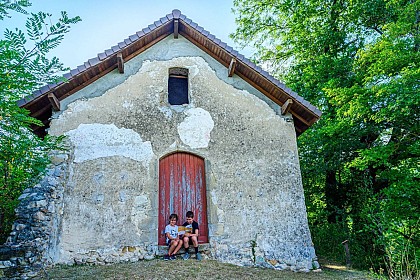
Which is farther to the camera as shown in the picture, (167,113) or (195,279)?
(167,113)

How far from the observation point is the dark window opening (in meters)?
8.95

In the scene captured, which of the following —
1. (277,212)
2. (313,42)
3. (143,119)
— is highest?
(313,42)

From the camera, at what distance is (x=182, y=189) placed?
26.1 feet

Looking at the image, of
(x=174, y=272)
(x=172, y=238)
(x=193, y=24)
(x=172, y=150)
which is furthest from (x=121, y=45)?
(x=174, y=272)

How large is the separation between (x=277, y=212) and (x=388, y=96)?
4484 mm

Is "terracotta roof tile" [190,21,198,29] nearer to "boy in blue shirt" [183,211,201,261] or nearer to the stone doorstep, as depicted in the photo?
"boy in blue shirt" [183,211,201,261]

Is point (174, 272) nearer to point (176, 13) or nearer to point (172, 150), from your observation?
point (172, 150)

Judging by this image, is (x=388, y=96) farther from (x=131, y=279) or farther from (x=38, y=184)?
(x=38, y=184)

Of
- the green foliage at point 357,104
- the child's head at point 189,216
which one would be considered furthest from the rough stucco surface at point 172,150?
the green foliage at point 357,104

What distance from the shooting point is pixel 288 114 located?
28.6ft

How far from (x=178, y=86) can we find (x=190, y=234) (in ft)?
13.4

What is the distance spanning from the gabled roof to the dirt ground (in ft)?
12.4

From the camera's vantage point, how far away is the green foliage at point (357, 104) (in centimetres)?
888

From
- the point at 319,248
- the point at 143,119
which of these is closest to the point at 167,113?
the point at 143,119
